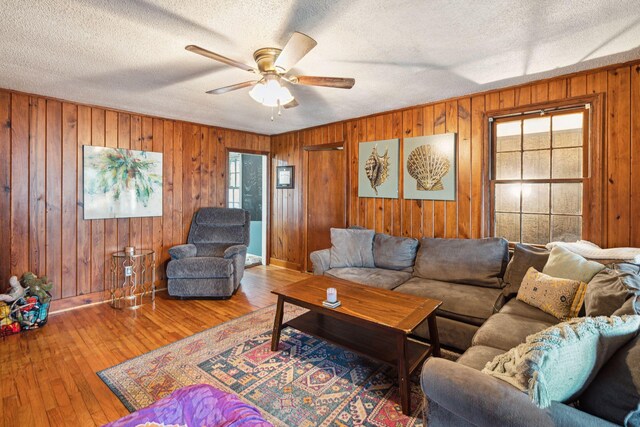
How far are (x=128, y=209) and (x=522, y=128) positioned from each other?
472 cm

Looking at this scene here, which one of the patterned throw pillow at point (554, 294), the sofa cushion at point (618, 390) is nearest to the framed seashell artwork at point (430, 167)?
the patterned throw pillow at point (554, 294)

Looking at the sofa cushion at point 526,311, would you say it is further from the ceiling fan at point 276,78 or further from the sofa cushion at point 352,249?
the ceiling fan at point 276,78

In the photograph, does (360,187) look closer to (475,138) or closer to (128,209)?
(475,138)

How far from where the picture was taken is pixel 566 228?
2879mm

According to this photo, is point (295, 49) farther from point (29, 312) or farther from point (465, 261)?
point (29, 312)

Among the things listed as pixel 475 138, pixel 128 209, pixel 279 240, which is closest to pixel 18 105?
pixel 128 209

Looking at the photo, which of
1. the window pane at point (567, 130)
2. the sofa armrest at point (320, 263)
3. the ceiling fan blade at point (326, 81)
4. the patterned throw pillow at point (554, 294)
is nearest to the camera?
the patterned throw pillow at point (554, 294)

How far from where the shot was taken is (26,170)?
3.27 metres

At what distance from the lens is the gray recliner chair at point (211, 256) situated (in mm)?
3793

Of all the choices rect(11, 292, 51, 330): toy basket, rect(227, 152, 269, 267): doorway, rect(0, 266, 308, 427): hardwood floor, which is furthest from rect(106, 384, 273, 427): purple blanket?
rect(227, 152, 269, 267): doorway

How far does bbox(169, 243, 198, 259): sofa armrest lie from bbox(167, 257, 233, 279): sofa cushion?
0.39ft

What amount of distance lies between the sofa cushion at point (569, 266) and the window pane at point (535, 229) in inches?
28.4

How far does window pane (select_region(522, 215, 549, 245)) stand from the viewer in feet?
9.84

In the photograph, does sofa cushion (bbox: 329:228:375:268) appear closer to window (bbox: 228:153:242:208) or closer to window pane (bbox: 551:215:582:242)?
window pane (bbox: 551:215:582:242)
